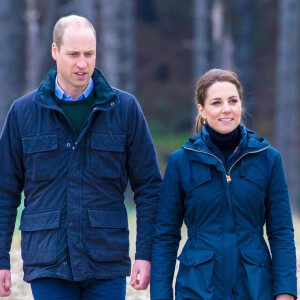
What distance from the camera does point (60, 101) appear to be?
15.5 feet

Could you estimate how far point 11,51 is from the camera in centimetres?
1666

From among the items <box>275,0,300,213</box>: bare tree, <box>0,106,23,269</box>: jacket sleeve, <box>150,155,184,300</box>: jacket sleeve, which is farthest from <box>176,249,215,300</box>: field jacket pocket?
<box>275,0,300,213</box>: bare tree

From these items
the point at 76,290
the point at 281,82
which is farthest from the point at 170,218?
the point at 281,82

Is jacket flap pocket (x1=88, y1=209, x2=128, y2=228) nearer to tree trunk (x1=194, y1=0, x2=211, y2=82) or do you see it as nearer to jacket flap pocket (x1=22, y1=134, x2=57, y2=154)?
jacket flap pocket (x1=22, y1=134, x2=57, y2=154)

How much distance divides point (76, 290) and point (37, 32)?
29.0 metres

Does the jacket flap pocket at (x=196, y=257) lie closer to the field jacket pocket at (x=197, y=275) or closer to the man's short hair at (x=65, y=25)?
the field jacket pocket at (x=197, y=275)

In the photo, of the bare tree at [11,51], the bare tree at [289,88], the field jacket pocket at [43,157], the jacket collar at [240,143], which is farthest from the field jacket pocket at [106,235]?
the bare tree at [289,88]

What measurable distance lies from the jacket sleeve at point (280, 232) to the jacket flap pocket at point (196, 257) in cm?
36

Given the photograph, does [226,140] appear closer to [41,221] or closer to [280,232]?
[280,232]

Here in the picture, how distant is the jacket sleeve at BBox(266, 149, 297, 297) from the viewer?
433 centimetres

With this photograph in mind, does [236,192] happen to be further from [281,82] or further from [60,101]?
[281,82]

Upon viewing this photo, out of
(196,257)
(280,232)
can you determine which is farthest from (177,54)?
(196,257)

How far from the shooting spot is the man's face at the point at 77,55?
458cm

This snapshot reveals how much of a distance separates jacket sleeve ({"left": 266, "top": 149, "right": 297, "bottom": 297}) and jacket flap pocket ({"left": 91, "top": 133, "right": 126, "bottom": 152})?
33.1 inches
